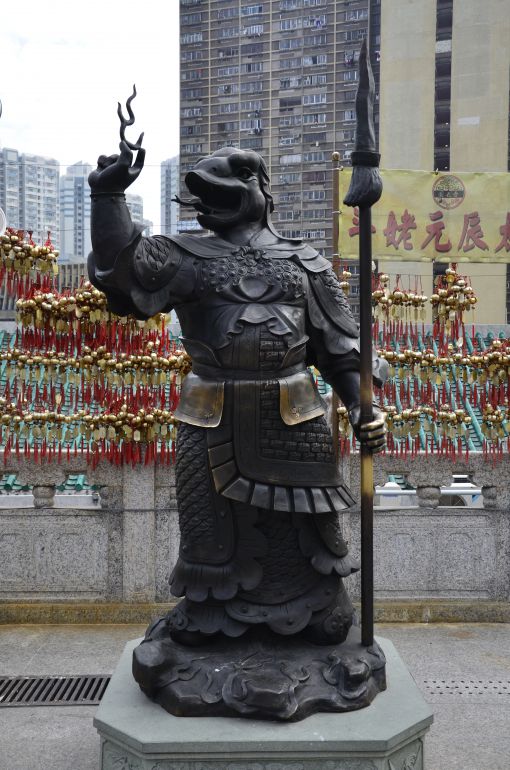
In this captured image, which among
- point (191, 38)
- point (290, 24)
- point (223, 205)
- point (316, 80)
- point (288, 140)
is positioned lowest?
point (223, 205)

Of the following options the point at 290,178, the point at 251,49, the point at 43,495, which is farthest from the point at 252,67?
the point at 43,495

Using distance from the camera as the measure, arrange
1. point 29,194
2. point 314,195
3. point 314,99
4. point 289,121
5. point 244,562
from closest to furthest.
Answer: point 244,562, point 29,194, point 314,195, point 314,99, point 289,121

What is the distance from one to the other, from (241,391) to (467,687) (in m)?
2.98

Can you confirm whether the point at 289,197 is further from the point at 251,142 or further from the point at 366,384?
the point at 366,384

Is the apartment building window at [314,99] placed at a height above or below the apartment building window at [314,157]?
above

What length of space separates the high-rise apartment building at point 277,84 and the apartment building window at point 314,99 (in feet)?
0.14

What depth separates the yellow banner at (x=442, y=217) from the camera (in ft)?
24.0

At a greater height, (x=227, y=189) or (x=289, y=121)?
(x=289, y=121)

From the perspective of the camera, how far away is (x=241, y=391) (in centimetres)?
393

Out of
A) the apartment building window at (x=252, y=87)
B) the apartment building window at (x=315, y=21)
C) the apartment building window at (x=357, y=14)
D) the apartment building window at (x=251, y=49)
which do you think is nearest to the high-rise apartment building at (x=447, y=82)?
the apartment building window at (x=357, y=14)

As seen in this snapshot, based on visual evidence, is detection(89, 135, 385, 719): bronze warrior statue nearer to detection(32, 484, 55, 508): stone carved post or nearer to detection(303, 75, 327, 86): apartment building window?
detection(32, 484, 55, 508): stone carved post

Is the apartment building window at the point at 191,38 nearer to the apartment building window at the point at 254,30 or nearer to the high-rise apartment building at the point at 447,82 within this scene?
the apartment building window at the point at 254,30

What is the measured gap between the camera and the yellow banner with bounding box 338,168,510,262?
7.32m

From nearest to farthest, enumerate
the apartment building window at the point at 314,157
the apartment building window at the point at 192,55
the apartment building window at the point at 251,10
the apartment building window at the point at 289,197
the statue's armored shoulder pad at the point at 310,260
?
1. the statue's armored shoulder pad at the point at 310,260
2. the apartment building window at the point at 289,197
3. the apartment building window at the point at 314,157
4. the apartment building window at the point at 251,10
5. the apartment building window at the point at 192,55
